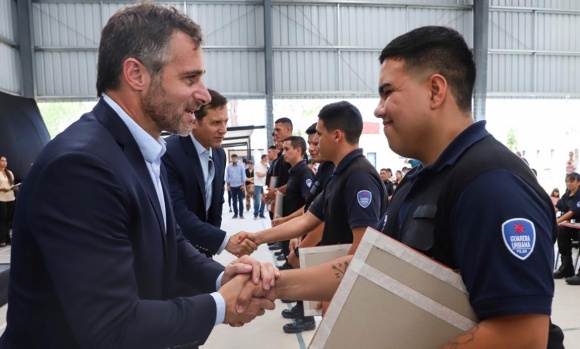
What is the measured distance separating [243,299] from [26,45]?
1298 centimetres

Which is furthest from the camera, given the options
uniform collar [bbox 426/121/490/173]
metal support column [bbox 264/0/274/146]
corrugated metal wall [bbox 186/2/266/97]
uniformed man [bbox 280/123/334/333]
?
corrugated metal wall [bbox 186/2/266/97]

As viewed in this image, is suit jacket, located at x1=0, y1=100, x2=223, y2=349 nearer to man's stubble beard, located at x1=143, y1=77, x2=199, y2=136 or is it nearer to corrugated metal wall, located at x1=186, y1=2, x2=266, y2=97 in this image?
man's stubble beard, located at x1=143, y1=77, x2=199, y2=136

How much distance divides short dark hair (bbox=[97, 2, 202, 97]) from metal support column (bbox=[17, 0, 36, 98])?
1270 cm

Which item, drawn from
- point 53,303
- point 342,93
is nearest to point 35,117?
point 342,93

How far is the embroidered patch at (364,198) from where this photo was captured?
2.45 meters

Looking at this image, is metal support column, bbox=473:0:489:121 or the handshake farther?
metal support column, bbox=473:0:489:121

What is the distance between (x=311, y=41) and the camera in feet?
41.9

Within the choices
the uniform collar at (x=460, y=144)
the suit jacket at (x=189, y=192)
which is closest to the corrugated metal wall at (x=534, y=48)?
the suit jacket at (x=189, y=192)

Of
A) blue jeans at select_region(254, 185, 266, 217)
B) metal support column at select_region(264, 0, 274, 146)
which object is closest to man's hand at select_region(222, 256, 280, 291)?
blue jeans at select_region(254, 185, 266, 217)

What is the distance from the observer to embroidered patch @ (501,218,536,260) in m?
0.92

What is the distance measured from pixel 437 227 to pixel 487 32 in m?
13.4

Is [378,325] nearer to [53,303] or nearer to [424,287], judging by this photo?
[424,287]


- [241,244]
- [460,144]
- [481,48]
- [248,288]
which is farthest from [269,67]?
[460,144]

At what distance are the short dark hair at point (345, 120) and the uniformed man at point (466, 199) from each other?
145 centimetres
